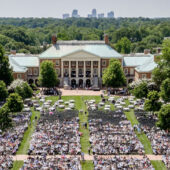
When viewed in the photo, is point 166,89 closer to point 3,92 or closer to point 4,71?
point 3,92

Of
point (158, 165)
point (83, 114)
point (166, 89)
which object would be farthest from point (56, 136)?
point (166, 89)

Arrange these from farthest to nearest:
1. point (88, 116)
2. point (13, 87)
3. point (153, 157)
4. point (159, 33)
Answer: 1. point (159, 33)
2. point (13, 87)
3. point (88, 116)
4. point (153, 157)

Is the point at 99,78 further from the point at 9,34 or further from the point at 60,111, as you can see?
the point at 9,34

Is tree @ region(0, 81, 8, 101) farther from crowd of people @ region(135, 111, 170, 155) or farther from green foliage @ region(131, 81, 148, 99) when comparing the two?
green foliage @ region(131, 81, 148, 99)

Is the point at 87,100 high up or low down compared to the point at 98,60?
down

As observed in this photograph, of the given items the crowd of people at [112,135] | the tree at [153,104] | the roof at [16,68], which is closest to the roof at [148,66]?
the crowd of people at [112,135]

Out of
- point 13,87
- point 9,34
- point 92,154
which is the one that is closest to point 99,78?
point 13,87
